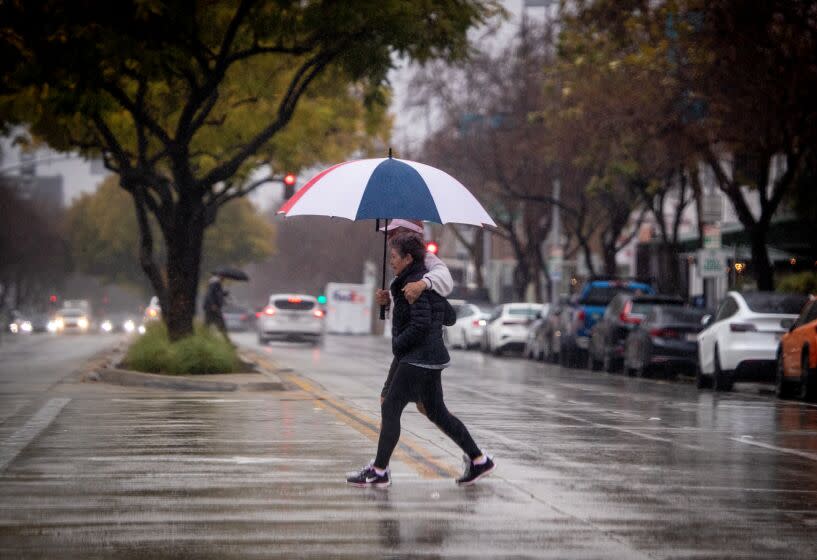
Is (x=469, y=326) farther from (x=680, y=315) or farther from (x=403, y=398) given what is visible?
(x=403, y=398)

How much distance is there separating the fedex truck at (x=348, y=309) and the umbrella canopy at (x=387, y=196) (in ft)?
205

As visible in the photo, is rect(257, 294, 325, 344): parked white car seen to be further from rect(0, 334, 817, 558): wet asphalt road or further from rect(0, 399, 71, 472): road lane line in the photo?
rect(0, 399, 71, 472): road lane line

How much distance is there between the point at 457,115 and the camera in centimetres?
5266

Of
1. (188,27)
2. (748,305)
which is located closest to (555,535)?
(188,27)

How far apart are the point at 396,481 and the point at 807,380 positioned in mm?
12471

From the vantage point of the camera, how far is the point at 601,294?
3816 cm

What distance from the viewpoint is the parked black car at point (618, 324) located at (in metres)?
33.1

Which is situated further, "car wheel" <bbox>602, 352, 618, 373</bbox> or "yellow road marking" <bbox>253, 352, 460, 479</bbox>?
"car wheel" <bbox>602, 352, 618, 373</bbox>

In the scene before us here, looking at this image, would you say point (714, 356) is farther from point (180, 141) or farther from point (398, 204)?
point (398, 204)

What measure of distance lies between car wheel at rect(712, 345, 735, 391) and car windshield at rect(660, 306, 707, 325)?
12.7ft

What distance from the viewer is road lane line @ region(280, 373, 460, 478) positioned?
40.8 ft

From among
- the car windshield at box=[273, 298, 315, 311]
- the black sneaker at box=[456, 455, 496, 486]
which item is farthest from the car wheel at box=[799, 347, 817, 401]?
the car windshield at box=[273, 298, 315, 311]

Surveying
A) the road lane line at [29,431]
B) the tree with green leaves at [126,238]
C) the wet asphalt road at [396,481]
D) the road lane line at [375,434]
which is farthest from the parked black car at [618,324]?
the tree with green leaves at [126,238]

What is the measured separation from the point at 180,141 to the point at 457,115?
26.1 metres
